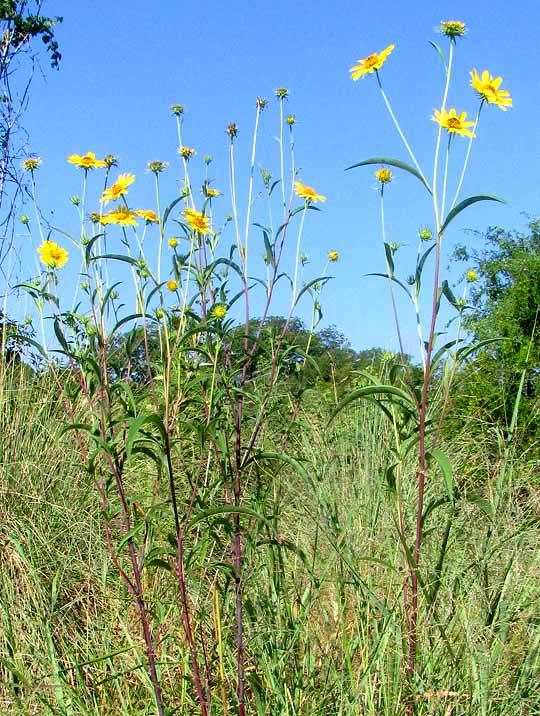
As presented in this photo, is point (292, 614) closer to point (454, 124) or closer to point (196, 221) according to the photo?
point (196, 221)

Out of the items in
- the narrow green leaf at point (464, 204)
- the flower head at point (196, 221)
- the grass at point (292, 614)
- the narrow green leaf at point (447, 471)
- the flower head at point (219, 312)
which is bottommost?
the grass at point (292, 614)

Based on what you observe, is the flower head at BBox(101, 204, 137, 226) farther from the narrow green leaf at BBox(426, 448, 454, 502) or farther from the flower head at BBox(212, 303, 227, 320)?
the narrow green leaf at BBox(426, 448, 454, 502)

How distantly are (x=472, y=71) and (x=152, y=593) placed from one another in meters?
1.66

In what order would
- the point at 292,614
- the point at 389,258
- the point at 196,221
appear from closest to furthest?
1. the point at 389,258
2. the point at 196,221
3. the point at 292,614

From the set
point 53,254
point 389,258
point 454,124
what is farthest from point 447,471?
point 53,254

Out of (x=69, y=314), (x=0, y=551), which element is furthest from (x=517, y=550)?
(x=0, y=551)

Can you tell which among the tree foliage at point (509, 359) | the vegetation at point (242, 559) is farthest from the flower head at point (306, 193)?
the tree foliage at point (509, 359)

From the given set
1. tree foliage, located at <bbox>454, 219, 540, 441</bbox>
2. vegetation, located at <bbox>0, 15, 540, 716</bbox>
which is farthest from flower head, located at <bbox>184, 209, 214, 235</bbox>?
tree foliage, located at <bbox>454, 219, 540, 441</bbox>

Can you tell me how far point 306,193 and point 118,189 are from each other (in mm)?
523

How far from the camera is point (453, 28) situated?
1.70m

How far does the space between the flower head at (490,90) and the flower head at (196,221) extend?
0.65 meters

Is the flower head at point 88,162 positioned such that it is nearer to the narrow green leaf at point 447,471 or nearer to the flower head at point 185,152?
the flower head at point 185,152

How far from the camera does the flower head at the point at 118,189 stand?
1812 millimetres

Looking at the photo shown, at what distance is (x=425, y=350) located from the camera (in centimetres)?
165
